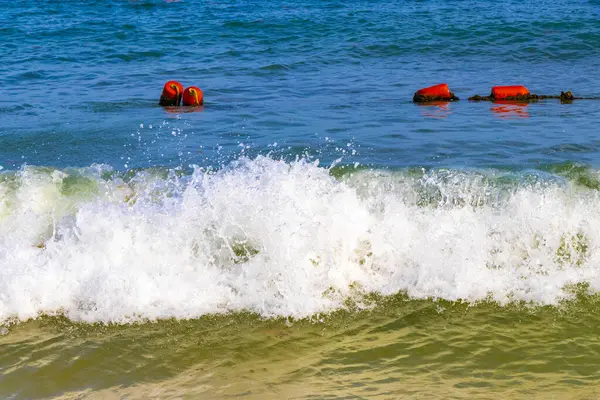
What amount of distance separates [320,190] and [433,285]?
1.14 meters

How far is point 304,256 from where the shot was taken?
210 inches

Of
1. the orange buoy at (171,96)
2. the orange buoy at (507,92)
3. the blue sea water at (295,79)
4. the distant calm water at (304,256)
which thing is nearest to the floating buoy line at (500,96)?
the orange buoy at (507,92)

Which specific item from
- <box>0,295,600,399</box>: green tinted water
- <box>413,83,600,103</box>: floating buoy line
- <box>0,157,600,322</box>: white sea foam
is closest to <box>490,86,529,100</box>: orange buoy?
<box>413,83,600,103</box>: floating buoy line

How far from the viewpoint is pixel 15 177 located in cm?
686

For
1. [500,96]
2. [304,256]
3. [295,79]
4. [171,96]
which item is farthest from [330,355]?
[295,79]

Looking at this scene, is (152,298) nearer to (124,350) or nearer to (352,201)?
(124,350)

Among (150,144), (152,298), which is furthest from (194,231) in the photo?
(150,144)

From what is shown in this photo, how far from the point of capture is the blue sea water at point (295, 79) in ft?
27.3

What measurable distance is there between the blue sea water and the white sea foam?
1.63 meters

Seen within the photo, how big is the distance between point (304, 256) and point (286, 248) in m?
0.14

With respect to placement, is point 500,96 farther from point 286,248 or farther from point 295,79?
point 286,248

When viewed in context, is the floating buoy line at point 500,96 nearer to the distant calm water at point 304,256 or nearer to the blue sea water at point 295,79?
the blue sea water at point 295,79

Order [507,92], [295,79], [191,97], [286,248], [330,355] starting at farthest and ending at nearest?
[295,79] < [191,97] < [507,92] < [286,248] < [330,355]

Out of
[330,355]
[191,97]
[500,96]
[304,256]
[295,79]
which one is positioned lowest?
[330,355]
